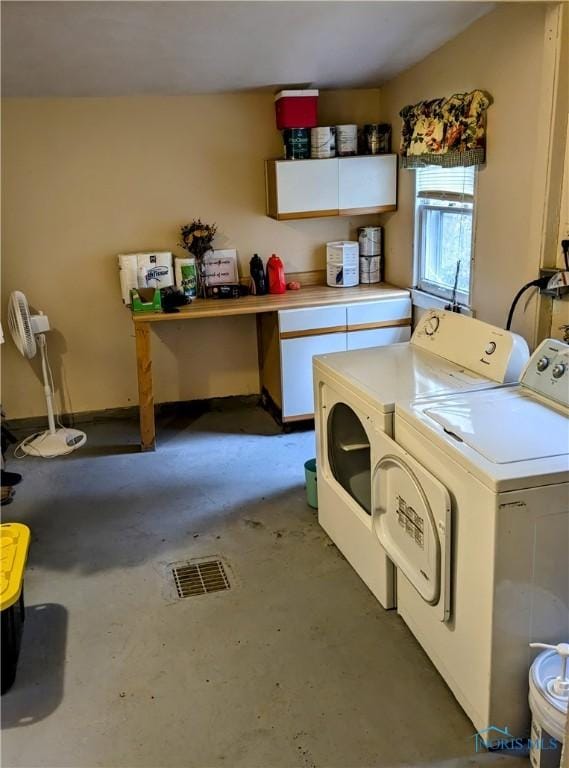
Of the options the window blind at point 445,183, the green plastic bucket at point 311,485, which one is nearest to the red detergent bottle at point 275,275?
the window blind at point 445,183

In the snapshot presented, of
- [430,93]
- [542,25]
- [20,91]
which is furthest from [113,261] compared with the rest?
[542,25]

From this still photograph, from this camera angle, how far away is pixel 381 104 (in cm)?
449

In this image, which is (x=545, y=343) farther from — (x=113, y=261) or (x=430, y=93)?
(x=113, y=261)

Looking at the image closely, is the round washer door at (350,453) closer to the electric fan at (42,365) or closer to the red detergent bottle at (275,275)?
the red detergent bottle at (275,275)

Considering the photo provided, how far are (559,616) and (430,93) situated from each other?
2956mm

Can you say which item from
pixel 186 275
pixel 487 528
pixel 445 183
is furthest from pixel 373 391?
pixel 186 275

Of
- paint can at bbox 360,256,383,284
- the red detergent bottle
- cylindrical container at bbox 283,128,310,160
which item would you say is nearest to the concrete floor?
the red detergent bottle

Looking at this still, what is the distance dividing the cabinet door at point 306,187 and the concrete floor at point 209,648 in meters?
1.72

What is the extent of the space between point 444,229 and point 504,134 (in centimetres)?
89

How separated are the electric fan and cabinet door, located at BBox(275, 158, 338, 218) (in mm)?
1644

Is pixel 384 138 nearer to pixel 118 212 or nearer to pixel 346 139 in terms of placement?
pixel 346 139

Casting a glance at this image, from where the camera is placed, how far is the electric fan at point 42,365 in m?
3.96

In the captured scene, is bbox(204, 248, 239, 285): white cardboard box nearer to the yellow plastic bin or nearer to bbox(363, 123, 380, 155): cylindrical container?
bbox(363, 123, 380, 155): cylindrical container

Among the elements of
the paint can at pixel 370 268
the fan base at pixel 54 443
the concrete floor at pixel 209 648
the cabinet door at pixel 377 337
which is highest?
the paint can at pixel 370 268
